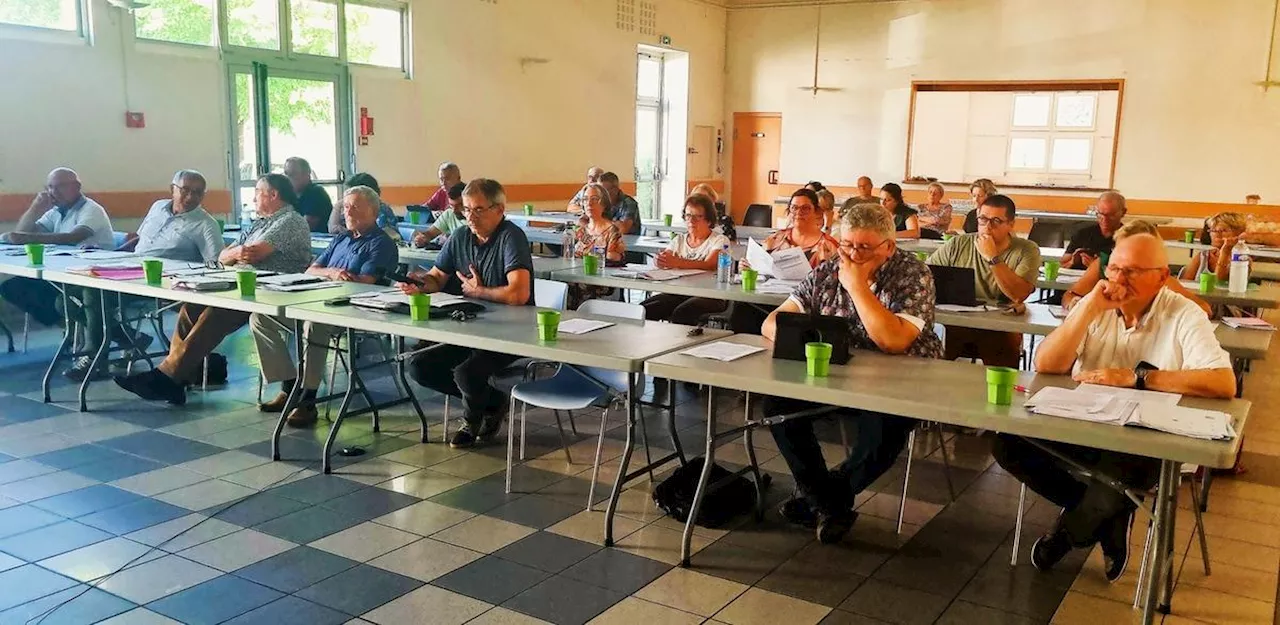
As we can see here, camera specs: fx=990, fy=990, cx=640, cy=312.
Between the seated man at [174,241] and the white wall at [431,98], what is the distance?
6.76ft

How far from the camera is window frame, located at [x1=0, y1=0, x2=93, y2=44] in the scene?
6.87m

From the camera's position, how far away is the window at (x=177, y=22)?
7.68 meters

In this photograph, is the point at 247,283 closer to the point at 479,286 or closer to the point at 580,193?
the point at 479,286

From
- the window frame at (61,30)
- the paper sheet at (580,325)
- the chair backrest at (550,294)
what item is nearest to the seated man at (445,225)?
the chair backrest at (550,294)

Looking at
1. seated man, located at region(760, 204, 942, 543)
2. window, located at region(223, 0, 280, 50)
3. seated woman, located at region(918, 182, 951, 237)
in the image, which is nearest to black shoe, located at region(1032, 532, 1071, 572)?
seated man, located at region(760, 204, 942, 543)

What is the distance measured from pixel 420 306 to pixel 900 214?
547 cm

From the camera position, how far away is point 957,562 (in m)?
3.25

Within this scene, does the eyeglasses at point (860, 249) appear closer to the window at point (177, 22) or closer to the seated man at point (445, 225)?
the seated man at point (445, 225)

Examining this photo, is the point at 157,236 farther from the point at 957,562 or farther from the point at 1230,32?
the point at 1230,32

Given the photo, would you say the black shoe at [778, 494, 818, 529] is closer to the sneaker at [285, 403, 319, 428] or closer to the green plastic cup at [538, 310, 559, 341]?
the green plastic cup at [538, 310, 559, 341]

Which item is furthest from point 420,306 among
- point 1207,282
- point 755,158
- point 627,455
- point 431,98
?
point 755,158

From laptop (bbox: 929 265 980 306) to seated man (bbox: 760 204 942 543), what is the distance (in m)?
1.08

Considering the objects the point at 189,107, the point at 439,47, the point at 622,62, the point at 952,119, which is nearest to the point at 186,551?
the point at 189,107

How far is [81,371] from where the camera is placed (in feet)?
18.3
